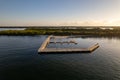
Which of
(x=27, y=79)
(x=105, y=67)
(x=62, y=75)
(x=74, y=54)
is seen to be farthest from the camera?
(x=74, y=54)

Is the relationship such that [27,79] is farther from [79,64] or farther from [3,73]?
[79,64]

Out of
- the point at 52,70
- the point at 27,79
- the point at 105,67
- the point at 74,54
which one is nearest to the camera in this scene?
the point at 27,79

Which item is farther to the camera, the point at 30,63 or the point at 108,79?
the point at 30,63

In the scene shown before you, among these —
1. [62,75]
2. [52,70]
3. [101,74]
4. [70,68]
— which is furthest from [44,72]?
[101,74]

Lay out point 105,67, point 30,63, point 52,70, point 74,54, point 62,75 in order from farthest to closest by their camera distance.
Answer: point 74,54, point 30,63, point 105,67, point 52,70, point 62,75

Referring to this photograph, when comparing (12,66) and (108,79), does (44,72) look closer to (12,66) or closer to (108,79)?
(12,66)

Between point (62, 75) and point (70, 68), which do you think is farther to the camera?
point (70, 68)

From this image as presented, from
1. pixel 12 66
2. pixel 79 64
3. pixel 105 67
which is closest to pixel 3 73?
pixel 12 66
